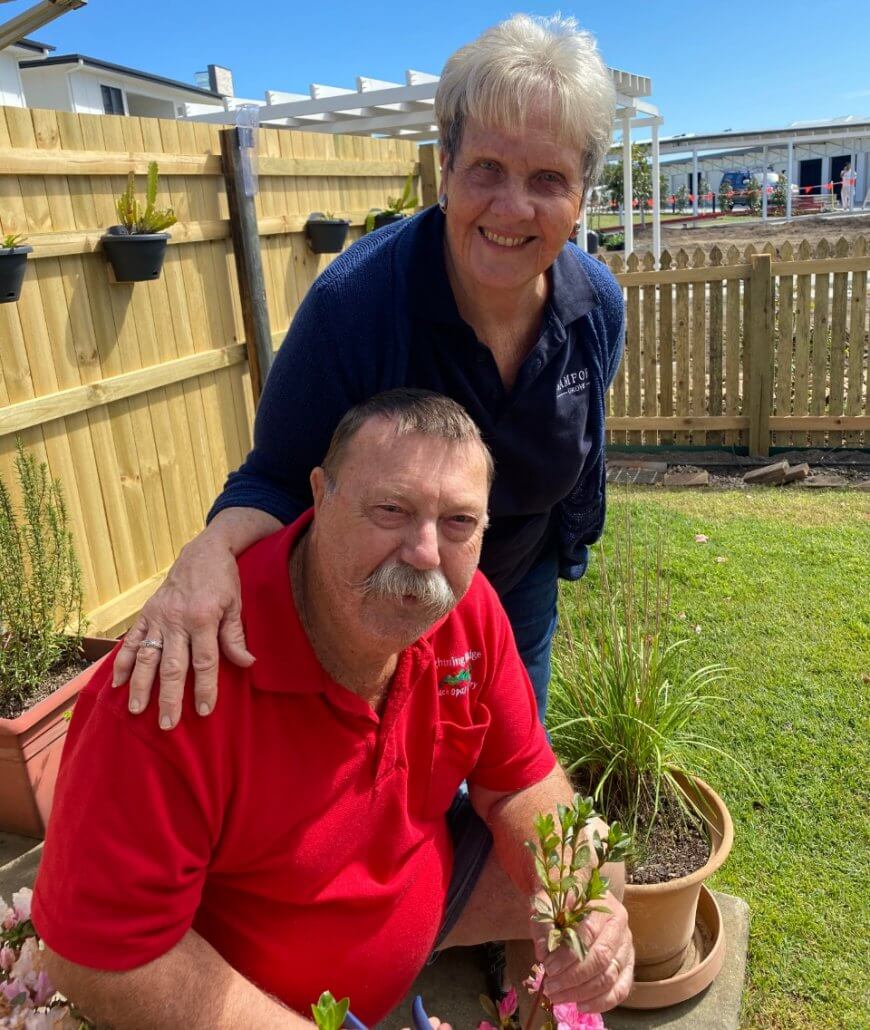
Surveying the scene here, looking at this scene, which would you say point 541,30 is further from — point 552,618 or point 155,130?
point 155,130

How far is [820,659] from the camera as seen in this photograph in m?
3.93

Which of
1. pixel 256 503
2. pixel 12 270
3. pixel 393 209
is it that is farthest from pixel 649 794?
pixel 393 209

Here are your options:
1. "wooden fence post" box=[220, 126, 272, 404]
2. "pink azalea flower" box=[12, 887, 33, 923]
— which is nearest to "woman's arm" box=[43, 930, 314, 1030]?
"pink azalea flower" box=[12, 887, 33, 923]

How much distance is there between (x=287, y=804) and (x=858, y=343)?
6675mm

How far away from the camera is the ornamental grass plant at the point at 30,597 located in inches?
120

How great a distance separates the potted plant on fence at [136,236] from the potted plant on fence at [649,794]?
2.61 m

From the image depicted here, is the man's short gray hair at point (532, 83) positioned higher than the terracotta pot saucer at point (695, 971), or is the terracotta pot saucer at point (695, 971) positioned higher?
the man's short gray hair at point (532, 83)

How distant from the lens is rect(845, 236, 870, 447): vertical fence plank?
6.75m

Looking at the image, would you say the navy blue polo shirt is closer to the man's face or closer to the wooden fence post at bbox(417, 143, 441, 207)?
the man's face

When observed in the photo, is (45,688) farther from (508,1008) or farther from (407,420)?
(508,1008)

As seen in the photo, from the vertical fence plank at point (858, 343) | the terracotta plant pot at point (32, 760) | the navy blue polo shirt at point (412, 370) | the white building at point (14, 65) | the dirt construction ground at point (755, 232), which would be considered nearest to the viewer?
the navy blue polo shirt at point (412, 370)

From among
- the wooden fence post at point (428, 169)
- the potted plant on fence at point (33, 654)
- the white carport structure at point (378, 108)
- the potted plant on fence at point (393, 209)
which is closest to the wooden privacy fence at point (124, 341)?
the potted plant on fence at point (33, 654)

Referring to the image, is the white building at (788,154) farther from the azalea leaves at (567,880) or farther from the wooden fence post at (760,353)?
the azalea leaves at (567,880)

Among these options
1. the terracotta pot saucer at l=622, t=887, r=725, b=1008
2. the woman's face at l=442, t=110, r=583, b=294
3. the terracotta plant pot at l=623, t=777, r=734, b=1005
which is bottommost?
the terracotta pot saucer at l=622, t=887, r=725, b=1008
